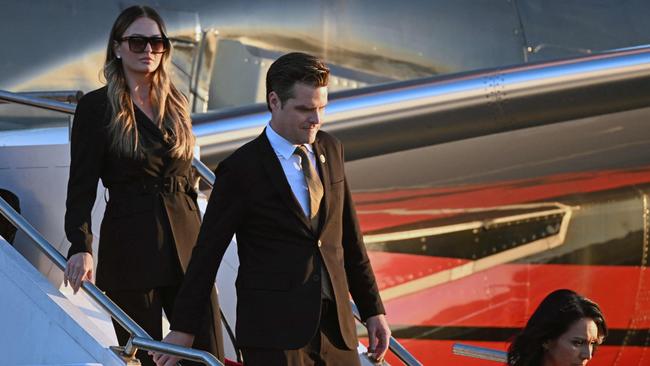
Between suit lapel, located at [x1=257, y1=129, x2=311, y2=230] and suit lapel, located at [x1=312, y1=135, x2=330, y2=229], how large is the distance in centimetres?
6

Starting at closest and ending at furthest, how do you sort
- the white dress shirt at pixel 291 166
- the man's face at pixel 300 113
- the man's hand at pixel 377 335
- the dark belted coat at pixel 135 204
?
the man's face at pixel 300 113, the white dress shirt at pixel 291 166, the man's hand at pixel 377 335, the dark belted coat at pixel 135 204

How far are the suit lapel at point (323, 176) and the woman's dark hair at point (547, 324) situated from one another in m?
0.63

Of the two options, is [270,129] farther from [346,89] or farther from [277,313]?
[346,89]

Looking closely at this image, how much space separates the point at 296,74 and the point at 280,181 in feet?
0.97

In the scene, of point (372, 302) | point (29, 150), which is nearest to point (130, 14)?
point (29, 150)

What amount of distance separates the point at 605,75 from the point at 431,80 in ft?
3.18

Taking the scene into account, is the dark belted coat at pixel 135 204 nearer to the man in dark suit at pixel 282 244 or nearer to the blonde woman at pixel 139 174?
the blonde woman at pixel 139 174

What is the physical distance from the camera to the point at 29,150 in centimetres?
487

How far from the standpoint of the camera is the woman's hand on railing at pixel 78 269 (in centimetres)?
398

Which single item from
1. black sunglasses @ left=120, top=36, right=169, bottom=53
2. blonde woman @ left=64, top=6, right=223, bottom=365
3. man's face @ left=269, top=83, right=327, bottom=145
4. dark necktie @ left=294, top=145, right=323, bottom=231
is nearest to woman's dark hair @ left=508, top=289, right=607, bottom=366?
dark necktie @ left=294, top=145, right=323, bottom=231

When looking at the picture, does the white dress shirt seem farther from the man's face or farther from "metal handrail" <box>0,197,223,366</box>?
"metal handrail" <box>0,197,223,366</box>

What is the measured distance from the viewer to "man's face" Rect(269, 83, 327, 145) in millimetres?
3451

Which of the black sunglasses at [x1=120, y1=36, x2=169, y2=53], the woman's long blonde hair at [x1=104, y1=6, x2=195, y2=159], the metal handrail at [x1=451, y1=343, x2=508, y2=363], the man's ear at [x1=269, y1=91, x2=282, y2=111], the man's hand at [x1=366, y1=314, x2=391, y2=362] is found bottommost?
the metal handrail at [x1=451, y1=343, x2=508, y2=363]

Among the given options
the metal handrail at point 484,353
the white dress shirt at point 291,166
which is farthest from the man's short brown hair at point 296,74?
the metal handrail at point 484,353
